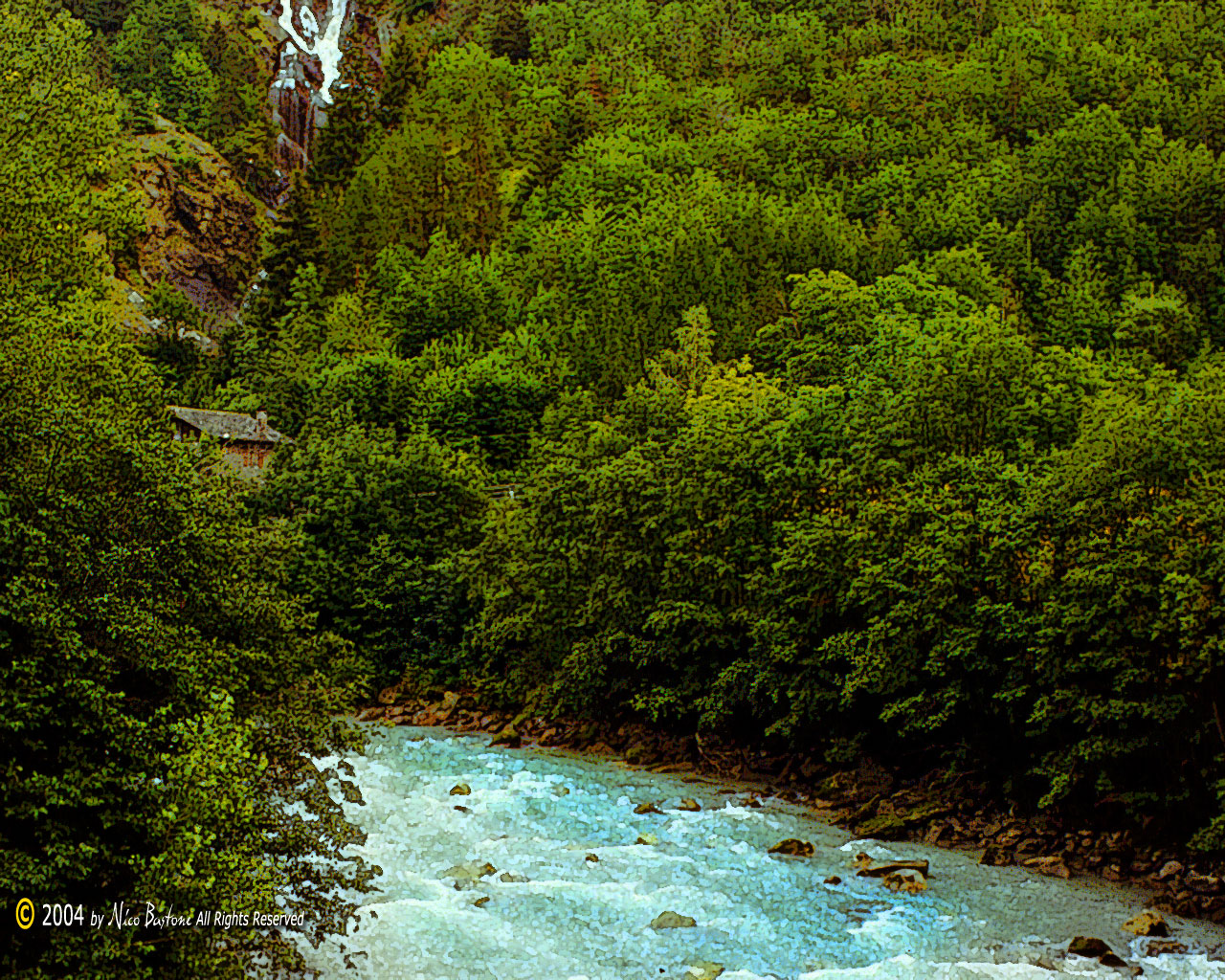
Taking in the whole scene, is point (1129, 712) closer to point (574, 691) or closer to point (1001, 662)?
point (1001, 662)

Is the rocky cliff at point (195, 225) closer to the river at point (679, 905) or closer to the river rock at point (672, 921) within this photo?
the river at point (679, 905)

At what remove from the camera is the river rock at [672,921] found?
2033cm

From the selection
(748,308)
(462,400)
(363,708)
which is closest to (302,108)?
(462,400)

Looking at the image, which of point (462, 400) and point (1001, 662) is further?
point (462, 400)

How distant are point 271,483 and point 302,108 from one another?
7968cm

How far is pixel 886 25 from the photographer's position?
10525 cm

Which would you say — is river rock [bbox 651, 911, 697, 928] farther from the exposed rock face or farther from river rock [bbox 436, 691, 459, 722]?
the exposed rock face

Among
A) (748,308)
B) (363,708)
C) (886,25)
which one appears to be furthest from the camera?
(886,25)

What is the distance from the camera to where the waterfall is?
117m

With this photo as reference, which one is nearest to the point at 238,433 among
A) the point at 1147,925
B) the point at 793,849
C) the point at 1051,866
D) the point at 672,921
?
the point at 793,849

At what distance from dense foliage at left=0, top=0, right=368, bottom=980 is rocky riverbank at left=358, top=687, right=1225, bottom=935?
14980mm

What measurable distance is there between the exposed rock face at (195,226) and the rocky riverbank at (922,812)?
2833 inches

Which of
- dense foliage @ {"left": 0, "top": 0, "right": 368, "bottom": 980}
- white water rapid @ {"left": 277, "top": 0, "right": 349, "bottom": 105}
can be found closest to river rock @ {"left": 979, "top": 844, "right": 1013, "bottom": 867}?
dense foliage @ {"left": 0, "top": 0, "right": 368, "bottom": 980}

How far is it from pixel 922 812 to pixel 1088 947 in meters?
8.62
